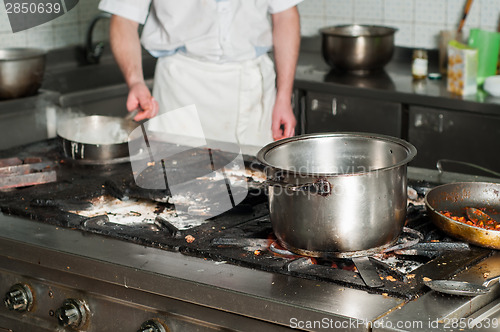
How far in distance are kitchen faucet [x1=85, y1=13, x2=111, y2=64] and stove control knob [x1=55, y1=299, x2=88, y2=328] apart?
2631 millimetres

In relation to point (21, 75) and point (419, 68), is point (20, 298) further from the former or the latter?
point (419, 68)

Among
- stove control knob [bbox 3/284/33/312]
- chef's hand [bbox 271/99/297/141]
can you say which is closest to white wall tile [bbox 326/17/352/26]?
chef's hand [bbox 271/99/297/141]

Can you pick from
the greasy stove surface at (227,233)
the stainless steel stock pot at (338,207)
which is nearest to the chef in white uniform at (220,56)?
the greasy stove surface at (227,233)

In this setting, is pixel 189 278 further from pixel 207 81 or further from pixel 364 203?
pixel 207 81

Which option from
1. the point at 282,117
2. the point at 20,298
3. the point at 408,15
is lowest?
the point at 20,298

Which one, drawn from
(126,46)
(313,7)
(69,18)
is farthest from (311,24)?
(126,46)

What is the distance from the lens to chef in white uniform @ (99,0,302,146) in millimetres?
2652

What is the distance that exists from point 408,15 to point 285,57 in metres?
1.51

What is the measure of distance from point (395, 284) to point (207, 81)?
151 cm

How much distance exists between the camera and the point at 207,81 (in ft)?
8.99

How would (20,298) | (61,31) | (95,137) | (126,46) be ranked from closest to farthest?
(20,298), (95,137), (126,46), (61,31)

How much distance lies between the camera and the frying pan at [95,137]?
225 centimetres

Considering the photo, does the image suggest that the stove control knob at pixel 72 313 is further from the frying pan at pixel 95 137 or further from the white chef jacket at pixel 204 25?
the white chef jacket at pixel 204 25

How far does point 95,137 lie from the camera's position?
7.86 ft
